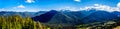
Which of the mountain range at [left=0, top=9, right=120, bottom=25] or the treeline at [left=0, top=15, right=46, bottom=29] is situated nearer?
the treeline at [left=0, top=15, right=46, bottom=29]

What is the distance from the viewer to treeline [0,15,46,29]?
528 inches

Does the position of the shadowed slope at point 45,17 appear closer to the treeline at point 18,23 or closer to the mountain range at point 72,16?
the mountain range at point 72,16

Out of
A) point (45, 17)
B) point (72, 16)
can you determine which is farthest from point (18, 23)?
point (72, 16)

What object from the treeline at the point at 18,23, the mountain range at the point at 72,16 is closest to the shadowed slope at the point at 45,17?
the mountain range at the point at 72,16

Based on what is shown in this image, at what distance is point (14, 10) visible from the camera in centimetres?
1391

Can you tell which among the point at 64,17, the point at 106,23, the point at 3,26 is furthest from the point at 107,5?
the point at 3,26

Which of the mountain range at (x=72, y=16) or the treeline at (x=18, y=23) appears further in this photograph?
the mountain range at (x=72, y=16)

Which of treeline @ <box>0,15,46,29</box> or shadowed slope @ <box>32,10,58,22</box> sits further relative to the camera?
shadowed slope @ <box>32,10,58,22</box>

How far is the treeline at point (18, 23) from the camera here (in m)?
13.4

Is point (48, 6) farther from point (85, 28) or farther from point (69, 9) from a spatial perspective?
point (85, 28)

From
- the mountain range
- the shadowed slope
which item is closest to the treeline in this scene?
the mountain range

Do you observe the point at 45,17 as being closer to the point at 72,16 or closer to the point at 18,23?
the point at 72,16

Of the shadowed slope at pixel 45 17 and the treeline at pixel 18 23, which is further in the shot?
the shadowed slope at pixel 45 17

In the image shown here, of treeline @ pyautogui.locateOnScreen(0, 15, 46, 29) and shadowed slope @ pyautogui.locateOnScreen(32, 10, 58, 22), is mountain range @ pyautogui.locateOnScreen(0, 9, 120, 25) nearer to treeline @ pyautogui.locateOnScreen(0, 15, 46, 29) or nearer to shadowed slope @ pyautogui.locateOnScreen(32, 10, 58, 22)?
shadowed slope @ pyautogui.locateOnScreen(32, 10, 58, 22)
